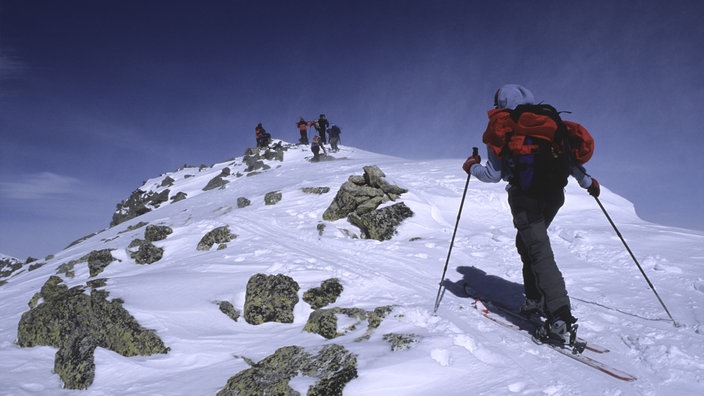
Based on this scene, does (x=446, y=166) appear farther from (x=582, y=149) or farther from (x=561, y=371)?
(x=561, y=371)

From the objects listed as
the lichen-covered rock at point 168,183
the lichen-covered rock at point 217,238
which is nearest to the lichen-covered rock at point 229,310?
the lichen-covered rock at point 217,238

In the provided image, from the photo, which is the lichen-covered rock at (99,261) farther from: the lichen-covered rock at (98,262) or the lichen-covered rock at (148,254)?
the lichen-covered rock at (148,254)

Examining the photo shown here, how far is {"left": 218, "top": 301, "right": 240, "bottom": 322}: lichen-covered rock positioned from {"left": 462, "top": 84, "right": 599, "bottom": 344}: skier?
4246mm

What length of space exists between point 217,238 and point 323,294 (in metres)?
5.41

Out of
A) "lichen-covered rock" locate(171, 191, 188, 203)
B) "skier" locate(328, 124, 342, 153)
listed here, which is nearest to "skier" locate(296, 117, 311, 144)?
"skier" locate(328, 124, 342, 153)

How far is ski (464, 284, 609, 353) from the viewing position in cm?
335

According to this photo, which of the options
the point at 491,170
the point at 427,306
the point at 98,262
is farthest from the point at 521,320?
the point at 98,262

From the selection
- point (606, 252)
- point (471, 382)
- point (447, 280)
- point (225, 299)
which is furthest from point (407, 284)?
point (606, 252)

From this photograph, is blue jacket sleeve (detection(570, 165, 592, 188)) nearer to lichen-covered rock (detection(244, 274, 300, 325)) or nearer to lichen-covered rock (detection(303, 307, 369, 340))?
lichen-covered rock (detection(303, 307, 369, 340))

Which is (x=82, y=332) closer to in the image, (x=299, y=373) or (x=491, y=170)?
(x=299, y=373)

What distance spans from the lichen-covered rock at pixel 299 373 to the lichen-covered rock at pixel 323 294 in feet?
5.23

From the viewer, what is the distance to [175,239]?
1064 cm

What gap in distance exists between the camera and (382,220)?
352 inches

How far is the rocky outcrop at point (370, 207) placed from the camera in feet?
29.1
